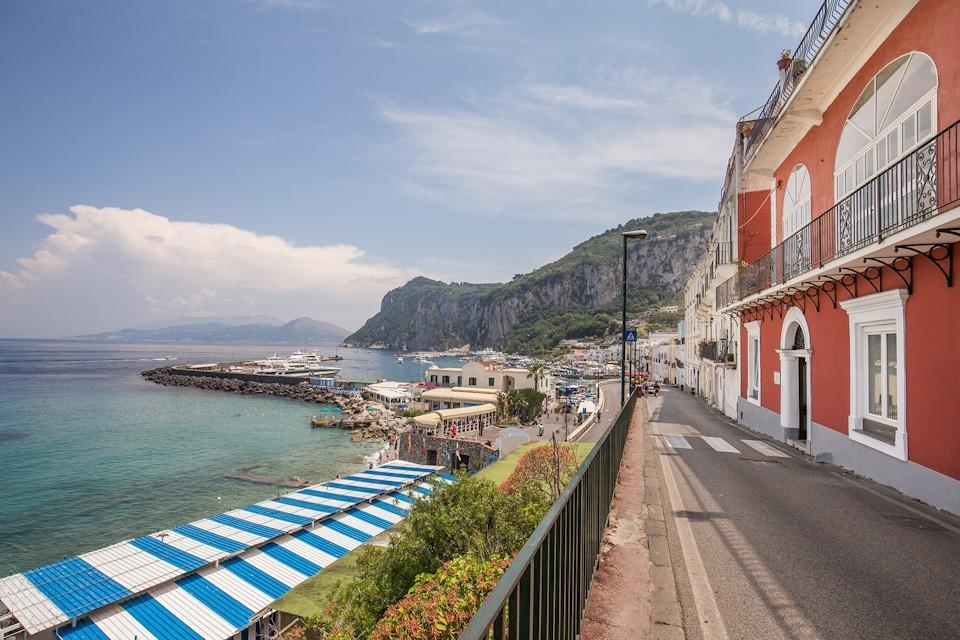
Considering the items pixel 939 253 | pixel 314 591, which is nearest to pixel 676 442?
pixel 939 253

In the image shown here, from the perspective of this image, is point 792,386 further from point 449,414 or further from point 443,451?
point 449,414

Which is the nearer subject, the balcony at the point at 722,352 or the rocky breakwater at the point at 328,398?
the balcony at the point at 722,352

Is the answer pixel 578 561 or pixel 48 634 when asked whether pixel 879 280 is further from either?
pixel 48 634

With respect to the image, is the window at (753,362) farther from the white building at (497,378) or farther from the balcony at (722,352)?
the white building at (497,378)

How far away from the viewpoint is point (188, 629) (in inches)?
468

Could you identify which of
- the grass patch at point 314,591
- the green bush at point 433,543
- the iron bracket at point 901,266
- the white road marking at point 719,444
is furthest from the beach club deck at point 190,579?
the iron bracket at point 901,266

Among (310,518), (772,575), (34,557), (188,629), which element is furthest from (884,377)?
(34,557)

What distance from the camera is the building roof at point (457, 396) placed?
4738cm

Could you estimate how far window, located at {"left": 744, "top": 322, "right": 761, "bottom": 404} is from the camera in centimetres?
1623

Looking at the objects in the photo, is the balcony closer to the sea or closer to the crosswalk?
the crosswalk

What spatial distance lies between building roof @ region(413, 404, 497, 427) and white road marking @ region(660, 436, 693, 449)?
24804 mm

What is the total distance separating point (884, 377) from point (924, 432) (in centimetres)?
186

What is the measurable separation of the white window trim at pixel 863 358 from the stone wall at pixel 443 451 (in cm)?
2314

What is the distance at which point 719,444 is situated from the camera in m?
12.6
